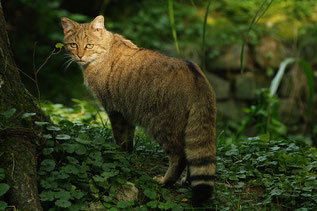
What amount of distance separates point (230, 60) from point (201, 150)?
443cm

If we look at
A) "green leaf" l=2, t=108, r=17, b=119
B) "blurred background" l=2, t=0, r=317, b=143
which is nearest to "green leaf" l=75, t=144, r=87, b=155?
"green leaf" l=2, t=108, r=17, b=119

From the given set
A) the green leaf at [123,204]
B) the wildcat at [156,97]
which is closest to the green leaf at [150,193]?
the green leaf at [123,204]

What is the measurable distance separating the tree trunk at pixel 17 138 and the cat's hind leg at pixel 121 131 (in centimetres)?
89

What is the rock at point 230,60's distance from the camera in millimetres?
6825

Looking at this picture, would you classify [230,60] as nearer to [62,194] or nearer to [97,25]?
[97,25]

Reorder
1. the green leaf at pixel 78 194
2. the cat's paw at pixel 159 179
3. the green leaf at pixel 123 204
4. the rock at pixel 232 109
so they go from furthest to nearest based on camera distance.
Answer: the rock at pixel 232 109
the cat's paw at pixel 159 179
the green leaf at pixel 123 204
the green leaf at pixel 78 194

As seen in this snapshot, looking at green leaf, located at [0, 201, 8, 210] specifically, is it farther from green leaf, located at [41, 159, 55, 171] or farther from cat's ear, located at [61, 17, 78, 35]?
cat's ear, located at [61, 17, 78, 35]

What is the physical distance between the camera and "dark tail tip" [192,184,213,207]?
101 inches

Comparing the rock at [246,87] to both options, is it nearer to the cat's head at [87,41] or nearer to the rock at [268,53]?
the rock at [268,53]

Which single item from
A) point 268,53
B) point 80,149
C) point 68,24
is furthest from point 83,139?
point 268,53

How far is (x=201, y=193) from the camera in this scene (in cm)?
255

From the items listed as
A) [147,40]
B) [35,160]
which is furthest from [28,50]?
[35,160]

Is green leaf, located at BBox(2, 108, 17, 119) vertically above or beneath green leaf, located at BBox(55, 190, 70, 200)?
above

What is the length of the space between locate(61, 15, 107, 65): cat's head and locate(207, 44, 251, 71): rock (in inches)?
142
